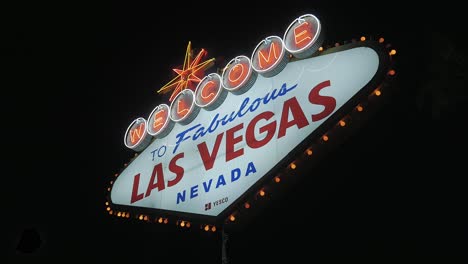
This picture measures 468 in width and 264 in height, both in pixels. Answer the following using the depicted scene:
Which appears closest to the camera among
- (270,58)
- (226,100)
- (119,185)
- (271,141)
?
(271,141)

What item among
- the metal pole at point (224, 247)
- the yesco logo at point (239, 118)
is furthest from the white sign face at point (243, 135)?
the metal pole at point (224, 247)

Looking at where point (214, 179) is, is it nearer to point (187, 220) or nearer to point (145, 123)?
point (187, 220)

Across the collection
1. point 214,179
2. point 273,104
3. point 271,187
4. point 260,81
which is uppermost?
point 260,81

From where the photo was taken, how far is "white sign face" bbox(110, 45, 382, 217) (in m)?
8.31

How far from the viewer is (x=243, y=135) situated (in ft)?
30.1

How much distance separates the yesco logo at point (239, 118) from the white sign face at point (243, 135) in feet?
0.06

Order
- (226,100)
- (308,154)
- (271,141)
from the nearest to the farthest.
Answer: (308,154) < (271,141) < (226,100)

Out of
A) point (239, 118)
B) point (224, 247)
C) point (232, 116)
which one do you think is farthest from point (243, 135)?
point (224, 247)

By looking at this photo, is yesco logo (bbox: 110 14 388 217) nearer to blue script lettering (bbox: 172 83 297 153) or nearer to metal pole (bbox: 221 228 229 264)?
blue script lettering (bbox: 172 83 297 153)

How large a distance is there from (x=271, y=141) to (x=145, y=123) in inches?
139

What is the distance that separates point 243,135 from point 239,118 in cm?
41

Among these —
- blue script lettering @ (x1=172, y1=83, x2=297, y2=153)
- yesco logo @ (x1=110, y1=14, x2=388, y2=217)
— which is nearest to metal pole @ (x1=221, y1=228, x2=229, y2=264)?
yesco logo @ (x1=110, y1=14, x2=388, y2=217)

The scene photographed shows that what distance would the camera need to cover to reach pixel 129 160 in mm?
11469

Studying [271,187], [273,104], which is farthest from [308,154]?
[273,104]
